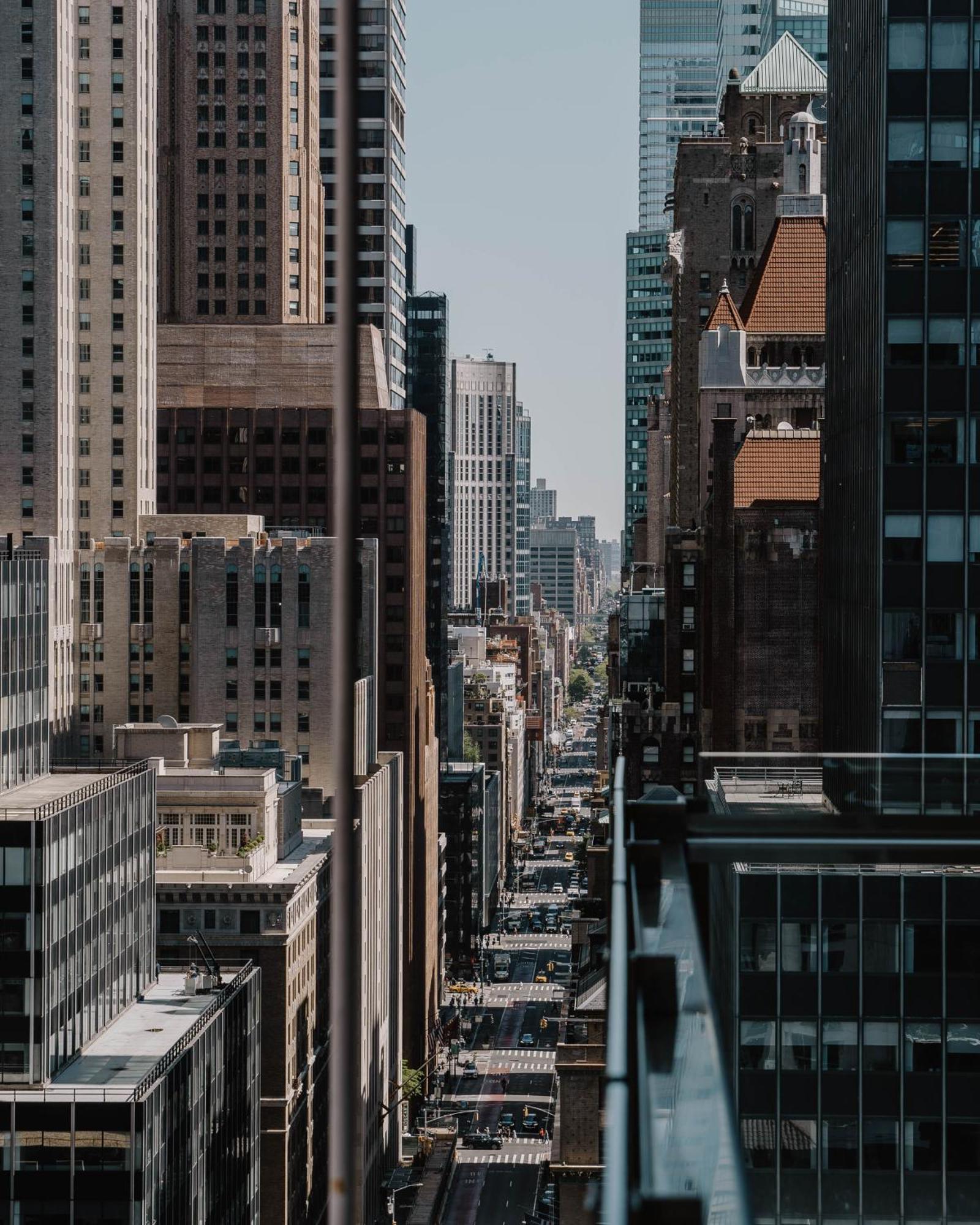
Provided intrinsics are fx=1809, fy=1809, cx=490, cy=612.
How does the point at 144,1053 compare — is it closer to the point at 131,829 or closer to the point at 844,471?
the point at 131,829

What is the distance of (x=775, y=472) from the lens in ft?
242

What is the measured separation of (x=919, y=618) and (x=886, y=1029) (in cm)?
2523

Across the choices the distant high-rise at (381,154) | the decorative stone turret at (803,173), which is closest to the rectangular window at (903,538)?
the decorative stone turret at (803,173)

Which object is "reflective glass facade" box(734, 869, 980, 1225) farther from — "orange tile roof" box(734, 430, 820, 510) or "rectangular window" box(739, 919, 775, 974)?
"orange tile roof" box(734, 430, 820, 510)

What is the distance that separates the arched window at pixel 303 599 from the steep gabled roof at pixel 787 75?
37.1 meters

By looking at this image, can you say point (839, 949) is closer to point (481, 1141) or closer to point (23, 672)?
point (23, 672)

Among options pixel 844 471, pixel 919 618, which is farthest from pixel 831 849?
pixel 844 471

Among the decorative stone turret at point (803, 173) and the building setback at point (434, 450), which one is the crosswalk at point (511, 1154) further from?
the decorative stone turret at point (803, 173)

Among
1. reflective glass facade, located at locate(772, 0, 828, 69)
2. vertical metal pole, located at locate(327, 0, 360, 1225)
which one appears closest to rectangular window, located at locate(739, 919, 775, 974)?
vertical metal pole, located at locate(327, 0, 360, 1225)

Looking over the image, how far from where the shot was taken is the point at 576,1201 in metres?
56.4

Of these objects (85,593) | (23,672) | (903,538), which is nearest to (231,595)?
(85,593)

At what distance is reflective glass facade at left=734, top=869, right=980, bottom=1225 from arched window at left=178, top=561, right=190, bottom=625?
90.0 m

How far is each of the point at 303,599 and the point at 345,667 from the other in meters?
100

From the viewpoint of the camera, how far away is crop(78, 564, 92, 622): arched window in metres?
106
